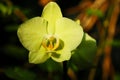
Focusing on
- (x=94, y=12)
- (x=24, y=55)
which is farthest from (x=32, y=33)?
(x=24, y=55)

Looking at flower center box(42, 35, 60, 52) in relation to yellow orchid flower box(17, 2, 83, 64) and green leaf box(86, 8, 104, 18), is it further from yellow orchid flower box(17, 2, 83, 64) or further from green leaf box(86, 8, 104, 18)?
green leaf box(86, 8, 104, 18)

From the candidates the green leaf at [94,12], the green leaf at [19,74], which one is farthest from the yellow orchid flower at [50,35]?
the green leaf at [94,12]

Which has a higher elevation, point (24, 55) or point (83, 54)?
point (83, 54)

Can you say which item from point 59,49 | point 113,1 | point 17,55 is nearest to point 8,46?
point 17,55

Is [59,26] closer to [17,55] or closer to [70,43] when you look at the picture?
[70,43]

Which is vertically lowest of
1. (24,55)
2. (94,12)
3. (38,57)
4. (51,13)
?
(24,55)

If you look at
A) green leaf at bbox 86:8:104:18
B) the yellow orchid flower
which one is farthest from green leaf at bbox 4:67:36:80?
green leaf at bbox 86:8:104:18

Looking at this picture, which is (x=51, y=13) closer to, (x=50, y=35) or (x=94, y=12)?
(x=50, y=35)
